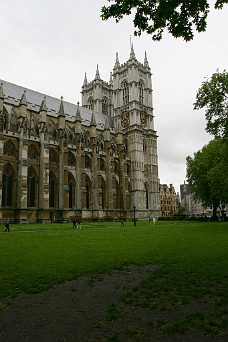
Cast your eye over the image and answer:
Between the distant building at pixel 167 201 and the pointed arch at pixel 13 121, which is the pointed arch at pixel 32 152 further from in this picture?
the distant building at pixel 167 201

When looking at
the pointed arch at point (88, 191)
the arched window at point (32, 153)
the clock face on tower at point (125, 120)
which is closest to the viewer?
the arched window at point (32, 153)

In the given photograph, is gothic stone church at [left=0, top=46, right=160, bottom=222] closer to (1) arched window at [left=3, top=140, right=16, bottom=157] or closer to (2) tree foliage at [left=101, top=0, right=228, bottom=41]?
(1) arched window at [left=3, top=140, right=16, bottom=157]

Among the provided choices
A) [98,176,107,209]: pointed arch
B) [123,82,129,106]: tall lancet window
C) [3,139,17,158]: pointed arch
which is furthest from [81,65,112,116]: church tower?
[3,139,17,158]: pointed arch

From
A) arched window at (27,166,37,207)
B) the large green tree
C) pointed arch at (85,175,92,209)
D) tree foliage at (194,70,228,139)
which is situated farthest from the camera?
pointed arch at (85,175,92,209)

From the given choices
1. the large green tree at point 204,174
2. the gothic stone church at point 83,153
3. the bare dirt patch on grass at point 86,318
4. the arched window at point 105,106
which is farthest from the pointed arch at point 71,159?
the bare dirt patch on grass at point 86,318

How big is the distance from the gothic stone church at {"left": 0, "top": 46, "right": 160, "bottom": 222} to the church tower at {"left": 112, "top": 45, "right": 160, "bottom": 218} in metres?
0.21

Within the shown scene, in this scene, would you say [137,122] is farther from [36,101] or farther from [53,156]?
[53,156]

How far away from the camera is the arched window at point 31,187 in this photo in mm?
41213

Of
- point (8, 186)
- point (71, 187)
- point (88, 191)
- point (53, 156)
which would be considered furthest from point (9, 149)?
point (88, 191)

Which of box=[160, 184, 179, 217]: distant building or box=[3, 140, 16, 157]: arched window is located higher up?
box=[3, 140, 16, 157]: arched window

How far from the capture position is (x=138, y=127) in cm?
6034

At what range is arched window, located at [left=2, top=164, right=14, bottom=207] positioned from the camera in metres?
38.6

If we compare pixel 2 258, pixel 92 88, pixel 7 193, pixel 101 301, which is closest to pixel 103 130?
pixel 92 88

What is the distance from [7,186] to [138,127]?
104 feet
